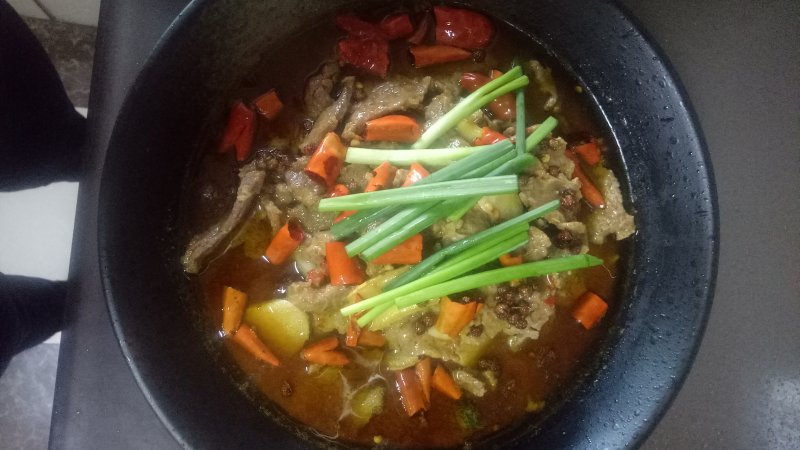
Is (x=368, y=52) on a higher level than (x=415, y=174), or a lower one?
higher

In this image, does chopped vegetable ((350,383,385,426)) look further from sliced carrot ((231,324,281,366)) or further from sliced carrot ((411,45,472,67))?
sliced carrot ((411,45,472,67))

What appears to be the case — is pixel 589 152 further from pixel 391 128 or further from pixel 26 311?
pixel 26 311

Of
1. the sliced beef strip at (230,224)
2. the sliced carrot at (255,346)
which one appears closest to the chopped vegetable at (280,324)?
the sliced carrot at (255,346)

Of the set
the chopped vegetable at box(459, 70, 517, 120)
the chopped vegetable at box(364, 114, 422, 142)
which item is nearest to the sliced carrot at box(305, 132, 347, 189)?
the chopped vegetable at box(364, 114, 422, 142)

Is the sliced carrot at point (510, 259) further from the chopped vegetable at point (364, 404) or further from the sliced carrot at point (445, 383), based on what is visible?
the chopped vegetable at point (364, 404)

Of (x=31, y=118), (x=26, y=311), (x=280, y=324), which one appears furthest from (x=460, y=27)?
(x=26, y=311)

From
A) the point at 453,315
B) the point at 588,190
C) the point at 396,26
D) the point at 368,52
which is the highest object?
→ the point at 396,26
